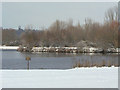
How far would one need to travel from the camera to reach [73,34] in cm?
3947

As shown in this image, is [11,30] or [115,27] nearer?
[115,27]

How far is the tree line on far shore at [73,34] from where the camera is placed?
33.5 meters

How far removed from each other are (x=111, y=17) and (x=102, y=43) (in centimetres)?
433

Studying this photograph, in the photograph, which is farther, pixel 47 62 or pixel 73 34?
pixel 73 34

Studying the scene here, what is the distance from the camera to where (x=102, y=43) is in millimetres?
33625

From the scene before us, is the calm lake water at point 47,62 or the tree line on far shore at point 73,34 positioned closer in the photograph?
the calm lake water at point 47,62

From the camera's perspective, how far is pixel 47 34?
40.6 m

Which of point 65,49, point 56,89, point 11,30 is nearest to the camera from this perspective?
point 56,89

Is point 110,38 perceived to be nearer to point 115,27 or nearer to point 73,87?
point 115,27

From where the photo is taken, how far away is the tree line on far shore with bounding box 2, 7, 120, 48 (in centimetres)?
3347

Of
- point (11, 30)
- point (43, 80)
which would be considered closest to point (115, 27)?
point (43, 80)

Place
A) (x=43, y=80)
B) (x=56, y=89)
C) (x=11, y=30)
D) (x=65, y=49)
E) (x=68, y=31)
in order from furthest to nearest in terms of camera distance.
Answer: (x=11, y=30) → (x=68, y=31) → (x=65, y=49) → (x=43, y=80) → (x=56, y=89)

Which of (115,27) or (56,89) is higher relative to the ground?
(115,27)

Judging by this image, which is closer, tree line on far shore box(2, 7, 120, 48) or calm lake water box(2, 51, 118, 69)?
calm lake water box(2, 51, 118, 69)
